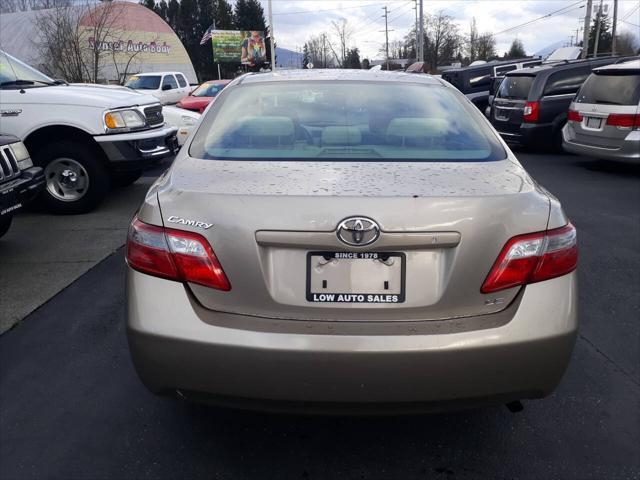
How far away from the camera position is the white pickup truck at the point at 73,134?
673 centimetres

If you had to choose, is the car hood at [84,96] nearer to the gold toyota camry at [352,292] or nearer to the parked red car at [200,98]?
the gold toyota camry at [352,292]

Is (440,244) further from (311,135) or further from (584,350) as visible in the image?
(584,350)

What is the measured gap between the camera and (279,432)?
279 cm

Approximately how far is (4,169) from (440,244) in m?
4.25

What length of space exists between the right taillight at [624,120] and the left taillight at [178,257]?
8554mm

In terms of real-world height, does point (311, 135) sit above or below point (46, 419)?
above

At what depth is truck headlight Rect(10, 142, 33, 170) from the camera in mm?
5307

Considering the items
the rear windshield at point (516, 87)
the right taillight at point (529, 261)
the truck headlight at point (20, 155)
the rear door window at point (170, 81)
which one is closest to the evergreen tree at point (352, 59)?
the rear door window at point (170, 81)

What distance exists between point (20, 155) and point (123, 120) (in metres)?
1.80

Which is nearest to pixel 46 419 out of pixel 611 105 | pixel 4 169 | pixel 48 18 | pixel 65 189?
pixel 4 169

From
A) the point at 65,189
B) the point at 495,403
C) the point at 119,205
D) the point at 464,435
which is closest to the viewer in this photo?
the point at 495,403

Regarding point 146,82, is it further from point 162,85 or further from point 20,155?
point 20,155

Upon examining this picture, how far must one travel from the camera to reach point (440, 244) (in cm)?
209

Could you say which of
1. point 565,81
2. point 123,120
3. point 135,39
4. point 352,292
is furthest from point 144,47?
point 352,292
